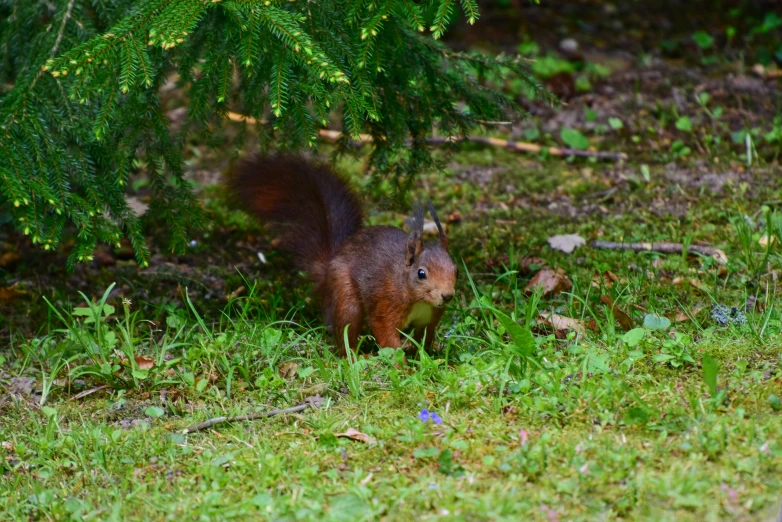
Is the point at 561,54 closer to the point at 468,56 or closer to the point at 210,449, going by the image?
the point at 468,56

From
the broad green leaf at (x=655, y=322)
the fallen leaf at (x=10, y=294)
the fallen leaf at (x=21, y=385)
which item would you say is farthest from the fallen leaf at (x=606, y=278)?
the fallen leaf at (x=10, y=294)

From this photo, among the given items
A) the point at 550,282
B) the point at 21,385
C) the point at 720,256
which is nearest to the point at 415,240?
the point at 550,282

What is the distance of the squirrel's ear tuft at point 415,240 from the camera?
3.63m

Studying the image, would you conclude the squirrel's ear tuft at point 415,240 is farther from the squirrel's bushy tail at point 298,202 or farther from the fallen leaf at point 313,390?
the fallen leaf at point 313,390

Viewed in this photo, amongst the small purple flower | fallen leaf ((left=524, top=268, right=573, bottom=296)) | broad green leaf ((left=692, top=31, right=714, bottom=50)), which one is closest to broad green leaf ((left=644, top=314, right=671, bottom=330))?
fallen leaf ((left=524, top=268, right=573, bottom=296))

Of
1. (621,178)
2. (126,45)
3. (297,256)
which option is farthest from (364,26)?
(621,178)

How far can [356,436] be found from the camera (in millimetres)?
3002

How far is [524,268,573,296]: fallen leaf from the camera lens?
4.12 metres

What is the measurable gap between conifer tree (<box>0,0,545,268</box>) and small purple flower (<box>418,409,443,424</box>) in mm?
1113

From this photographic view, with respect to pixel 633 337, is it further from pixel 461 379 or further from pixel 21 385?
pixel 21 385

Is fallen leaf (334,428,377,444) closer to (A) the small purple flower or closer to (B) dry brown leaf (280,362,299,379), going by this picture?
(A) the small purple flower

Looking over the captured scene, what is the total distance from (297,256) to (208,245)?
0.96 m

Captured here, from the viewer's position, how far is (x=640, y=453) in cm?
268

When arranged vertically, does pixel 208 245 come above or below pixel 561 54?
below
